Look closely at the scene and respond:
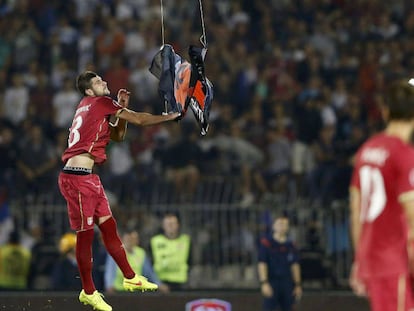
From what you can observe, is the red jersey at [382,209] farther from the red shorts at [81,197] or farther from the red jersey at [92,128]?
the red shorts at [81,197]

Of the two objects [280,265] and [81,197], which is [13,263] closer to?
[280,265]

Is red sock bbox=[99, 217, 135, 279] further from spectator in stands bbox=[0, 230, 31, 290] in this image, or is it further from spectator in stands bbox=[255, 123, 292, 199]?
spectator in stands bbox=[255, 123, 292, 199]

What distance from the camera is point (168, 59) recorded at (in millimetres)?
11797

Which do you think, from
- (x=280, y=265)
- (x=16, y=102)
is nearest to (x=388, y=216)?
(x=280, y=265)

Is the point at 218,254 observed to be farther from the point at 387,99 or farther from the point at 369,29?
the point at 387,99

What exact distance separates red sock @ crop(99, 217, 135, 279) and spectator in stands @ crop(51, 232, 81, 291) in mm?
4371

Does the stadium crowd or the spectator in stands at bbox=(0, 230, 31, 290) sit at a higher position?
the stadium crowd

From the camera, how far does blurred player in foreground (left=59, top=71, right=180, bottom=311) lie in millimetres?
11570

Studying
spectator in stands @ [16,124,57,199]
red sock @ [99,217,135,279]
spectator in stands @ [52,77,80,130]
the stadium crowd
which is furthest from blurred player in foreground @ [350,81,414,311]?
spectator in stands @ [52,77,80,130]

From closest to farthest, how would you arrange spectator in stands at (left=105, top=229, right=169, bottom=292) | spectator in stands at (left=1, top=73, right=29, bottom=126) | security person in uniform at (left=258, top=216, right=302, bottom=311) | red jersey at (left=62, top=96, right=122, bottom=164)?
red jersey at (left=62, top=96, right=122, bottom=164) < security person in uniform at (left=258, top=216, right=302, bottom=311) < spectator in stands at (left=105, top=229, right=169, bottom=292) < spectator in stands at (left=1, top=73, right=29, bottom=126)

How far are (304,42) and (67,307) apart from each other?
8.42 meters

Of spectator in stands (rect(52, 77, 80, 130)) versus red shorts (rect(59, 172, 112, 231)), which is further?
spectator in stands (rect(52, 77, 80, 130))

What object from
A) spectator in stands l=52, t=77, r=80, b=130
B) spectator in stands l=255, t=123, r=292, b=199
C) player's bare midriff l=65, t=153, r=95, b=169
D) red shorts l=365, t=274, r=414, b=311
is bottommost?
red shorts l=365, t=274, r=414, b=311

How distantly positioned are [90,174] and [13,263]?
5.89m
